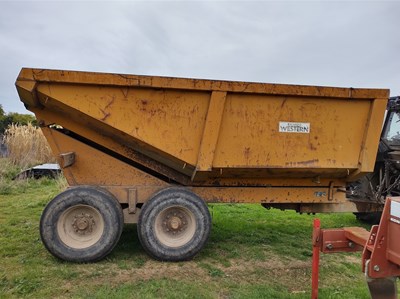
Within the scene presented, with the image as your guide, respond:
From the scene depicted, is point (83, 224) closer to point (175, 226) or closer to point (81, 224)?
point (81, 224)

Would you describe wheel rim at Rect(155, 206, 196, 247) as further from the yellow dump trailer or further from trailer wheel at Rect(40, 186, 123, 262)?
trailer wheel at Rect(40, 186, 123, 262)

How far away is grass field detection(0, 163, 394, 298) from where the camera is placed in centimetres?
348

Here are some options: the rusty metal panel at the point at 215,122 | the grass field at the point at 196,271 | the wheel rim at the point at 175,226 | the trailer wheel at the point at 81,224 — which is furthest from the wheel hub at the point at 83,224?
the rusty metal panel at the point at 215,122

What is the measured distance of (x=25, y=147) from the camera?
37.9ft

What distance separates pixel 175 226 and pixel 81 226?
1079 mm

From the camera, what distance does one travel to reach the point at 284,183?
15.7ft

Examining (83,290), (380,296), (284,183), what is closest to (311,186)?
(284,183)

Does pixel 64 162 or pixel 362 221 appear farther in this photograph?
pixel 362 221

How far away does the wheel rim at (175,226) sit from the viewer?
170 inches

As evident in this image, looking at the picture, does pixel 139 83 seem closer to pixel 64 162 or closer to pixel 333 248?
pixel 64 162

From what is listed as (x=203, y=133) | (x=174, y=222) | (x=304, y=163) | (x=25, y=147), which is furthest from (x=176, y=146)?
(x=25, y=147)

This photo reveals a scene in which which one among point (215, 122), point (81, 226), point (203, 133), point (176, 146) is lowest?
point (81, 226)

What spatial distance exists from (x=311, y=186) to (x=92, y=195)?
2.80 meters

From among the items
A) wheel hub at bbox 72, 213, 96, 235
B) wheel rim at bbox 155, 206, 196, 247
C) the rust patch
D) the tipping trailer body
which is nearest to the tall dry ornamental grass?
the tipping trailer body
